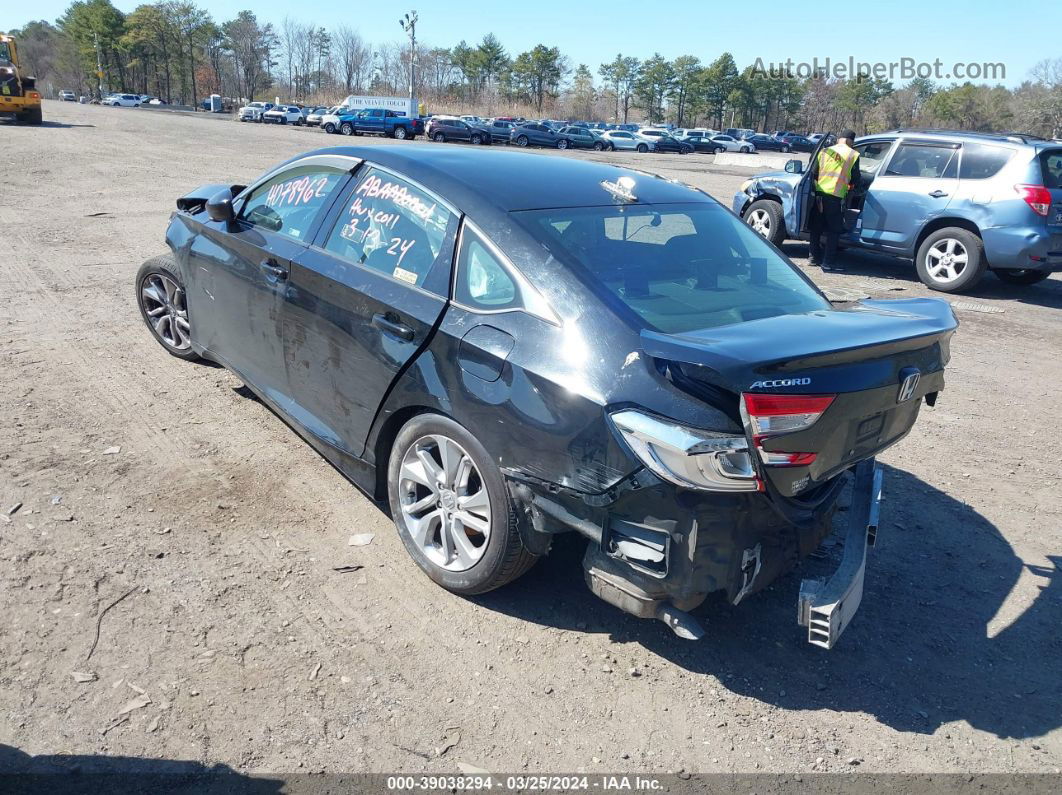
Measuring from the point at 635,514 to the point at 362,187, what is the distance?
2.19 metres

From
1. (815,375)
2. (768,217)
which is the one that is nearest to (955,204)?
(768,217)

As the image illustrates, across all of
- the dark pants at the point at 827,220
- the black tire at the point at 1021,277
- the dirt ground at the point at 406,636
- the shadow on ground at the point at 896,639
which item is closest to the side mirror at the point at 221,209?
the dirt ground at the point at 406,636

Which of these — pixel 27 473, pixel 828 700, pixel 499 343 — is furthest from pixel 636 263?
pixel 27 473

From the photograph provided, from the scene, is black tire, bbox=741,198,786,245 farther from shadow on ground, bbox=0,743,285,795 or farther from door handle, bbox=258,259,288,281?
shadow on ground, bbox=0,743,285,795

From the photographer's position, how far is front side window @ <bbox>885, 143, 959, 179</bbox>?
9.93 m

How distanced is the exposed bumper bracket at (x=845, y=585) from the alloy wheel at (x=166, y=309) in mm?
4189

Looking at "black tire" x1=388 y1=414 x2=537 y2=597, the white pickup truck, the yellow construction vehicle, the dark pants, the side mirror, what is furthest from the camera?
the white pickup truck

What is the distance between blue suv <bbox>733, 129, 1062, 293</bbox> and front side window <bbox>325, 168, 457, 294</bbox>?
800 centimetres

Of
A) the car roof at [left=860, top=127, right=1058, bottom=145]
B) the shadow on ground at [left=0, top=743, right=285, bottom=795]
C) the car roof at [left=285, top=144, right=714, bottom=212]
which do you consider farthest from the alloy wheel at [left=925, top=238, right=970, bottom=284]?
the shadow on ground at [left=0, top=743, right=285, bottom=795]

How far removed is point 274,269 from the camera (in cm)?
416

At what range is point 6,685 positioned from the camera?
109 inches

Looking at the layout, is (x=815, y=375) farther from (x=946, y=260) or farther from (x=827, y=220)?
(x=827, y=220)

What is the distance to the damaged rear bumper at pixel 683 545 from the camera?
2.63 meters

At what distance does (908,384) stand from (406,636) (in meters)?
2.06
